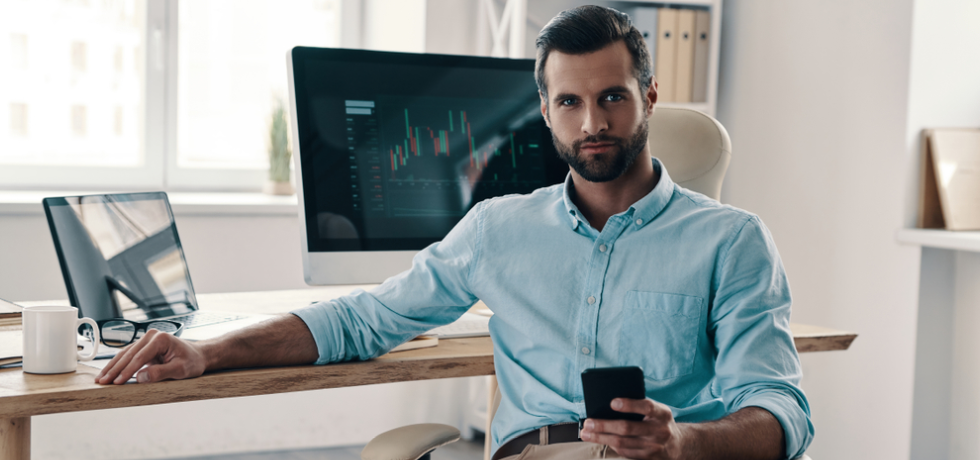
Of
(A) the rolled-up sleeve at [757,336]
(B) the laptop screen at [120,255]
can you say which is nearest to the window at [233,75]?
(B) the laptop screen at [120,255]

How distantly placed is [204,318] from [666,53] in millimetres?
1679

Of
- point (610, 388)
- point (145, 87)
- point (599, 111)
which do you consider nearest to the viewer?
point (610, 388)

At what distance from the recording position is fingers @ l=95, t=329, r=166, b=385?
1.05 metres

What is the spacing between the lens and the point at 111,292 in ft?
4.42

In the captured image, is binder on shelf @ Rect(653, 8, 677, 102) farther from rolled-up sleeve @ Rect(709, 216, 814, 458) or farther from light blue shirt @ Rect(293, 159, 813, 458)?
rolled-up sleeve @ Rect(709, 216, 814, 458)

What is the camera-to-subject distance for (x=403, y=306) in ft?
4.17

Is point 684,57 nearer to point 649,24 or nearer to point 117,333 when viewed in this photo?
point 649,24

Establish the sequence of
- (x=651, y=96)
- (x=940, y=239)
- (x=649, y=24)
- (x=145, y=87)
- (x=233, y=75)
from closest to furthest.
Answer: (x=651, y=96) < (x=940, y=239) < (x=649, y=24) < (x=145, y=87) < (x=233, y=75)

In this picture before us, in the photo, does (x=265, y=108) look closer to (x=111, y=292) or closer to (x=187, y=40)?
(x=187, y=40)

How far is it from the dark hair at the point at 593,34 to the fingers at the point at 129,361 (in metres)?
0.69

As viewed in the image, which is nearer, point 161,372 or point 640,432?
point 640,432

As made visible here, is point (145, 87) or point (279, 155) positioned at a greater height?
point (145, 87)

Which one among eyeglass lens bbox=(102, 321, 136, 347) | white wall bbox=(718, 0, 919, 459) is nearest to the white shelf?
white wall bbox=(718, 0, 919, 459)

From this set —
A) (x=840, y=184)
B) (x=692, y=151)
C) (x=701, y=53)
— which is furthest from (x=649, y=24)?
(x=692, y=151)
